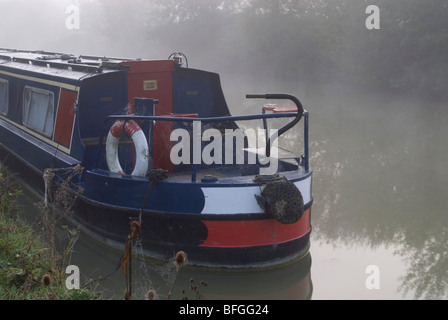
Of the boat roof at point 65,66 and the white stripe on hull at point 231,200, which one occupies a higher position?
the boat roof at point 65,66

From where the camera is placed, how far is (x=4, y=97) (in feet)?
32.2

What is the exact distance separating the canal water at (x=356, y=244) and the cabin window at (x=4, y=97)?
2169 millimetres

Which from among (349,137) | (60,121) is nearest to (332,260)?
(60,121)

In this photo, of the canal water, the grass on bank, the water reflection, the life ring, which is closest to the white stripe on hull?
the canal water

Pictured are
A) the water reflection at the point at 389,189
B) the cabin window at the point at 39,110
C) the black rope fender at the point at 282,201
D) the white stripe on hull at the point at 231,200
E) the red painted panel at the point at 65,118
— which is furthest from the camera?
the cabin window at the point at 39,110

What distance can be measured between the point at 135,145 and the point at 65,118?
5.75 ft

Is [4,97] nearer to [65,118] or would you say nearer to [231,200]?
[65,118]

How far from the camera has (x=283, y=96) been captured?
5840 millimetres

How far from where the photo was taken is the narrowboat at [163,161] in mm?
5645

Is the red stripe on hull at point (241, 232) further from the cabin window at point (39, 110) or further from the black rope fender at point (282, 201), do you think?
the cabin window at point (39, 110)

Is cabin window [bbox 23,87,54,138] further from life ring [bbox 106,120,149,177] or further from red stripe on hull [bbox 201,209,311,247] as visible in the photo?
red stripe on hull [bbox 201,209,311,247]

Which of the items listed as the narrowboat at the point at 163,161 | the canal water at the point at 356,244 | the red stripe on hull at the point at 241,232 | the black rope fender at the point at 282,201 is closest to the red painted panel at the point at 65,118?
the narrowboat at the point at 163,161

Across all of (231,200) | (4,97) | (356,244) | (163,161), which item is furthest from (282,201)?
(4,97)

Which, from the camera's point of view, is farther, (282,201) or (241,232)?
(241,232)
